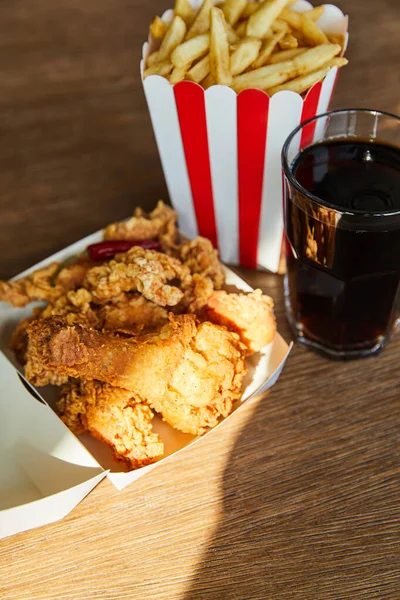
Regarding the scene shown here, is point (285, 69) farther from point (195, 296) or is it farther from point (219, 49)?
point (195, 296)

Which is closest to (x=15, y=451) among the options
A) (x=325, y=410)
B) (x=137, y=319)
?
(x=137, y=319)

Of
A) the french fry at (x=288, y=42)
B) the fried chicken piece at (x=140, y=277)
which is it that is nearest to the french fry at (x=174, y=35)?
the french fry at (x=288, y=42)

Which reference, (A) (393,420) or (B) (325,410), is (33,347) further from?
(A) (393,420)

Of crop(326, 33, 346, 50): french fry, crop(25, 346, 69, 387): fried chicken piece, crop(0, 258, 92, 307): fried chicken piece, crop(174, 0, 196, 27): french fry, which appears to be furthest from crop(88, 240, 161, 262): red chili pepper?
crop(326, 33, 346, 50): french fry

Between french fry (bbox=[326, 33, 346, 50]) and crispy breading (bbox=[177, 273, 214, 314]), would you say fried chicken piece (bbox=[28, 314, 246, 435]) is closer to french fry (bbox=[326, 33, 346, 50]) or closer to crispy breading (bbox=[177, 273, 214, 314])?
crispy breading (bbox=[177, 273, 214, 314])

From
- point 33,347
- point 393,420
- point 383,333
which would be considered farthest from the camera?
point 383,333

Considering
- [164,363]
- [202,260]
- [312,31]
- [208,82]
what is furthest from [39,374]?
[312,31]
